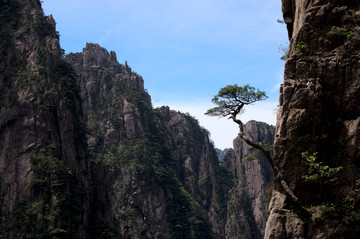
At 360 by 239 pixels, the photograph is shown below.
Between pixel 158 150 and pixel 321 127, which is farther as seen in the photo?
pixel 158 150

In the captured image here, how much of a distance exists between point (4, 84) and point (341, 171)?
5835 cm

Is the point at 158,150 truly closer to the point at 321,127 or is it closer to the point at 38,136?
the point at 38,136

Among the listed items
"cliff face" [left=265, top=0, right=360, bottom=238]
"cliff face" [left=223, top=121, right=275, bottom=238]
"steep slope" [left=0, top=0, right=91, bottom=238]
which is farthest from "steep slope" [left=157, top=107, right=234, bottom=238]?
"cliff face" [left=265, top=0, right=360, bottom=238]

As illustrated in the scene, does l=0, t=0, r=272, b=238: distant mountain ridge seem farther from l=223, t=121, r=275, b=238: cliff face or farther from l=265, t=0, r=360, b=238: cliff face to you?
l=265, t=0, r=360, b=238: cliff face

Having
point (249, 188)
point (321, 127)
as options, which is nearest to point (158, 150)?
point (249, 188)

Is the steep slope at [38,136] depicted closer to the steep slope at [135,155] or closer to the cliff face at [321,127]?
the steep slope at [135,155]

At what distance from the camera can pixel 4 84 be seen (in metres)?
59.9

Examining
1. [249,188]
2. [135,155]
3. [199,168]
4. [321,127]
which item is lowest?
[321,127]

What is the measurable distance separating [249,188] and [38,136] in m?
99.1

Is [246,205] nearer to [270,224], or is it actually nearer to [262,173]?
[262,173]

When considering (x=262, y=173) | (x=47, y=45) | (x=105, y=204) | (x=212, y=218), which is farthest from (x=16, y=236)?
(x=262, y=173)

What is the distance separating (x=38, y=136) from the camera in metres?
58.4

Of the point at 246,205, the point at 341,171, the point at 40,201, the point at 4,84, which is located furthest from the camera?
the point at 246,205

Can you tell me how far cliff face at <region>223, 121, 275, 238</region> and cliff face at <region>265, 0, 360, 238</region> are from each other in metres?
96.3
